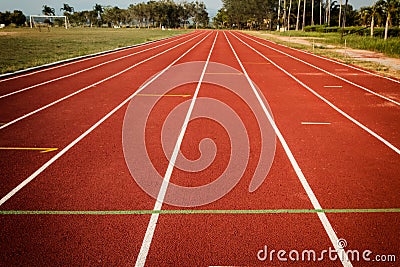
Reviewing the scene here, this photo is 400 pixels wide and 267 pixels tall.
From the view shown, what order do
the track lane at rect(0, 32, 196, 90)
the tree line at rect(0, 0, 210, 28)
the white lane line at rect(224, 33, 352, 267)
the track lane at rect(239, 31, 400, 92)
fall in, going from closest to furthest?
the white lane line at rect(224, 33, 352, 267), the track lane at rect(239, 31, 400, 92), the track lane at rect(0, 32, 196, 90), the tree line at rect(0, 0, 210, 28)

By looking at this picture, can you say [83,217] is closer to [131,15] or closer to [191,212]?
[191,212]

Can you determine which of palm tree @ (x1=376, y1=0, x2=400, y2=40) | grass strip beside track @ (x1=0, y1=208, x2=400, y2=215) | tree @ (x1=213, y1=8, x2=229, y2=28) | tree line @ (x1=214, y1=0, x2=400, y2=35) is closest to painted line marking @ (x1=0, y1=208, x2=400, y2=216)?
grass strip beside track @ (x1=0, y1=208, x2=400, y2=215)

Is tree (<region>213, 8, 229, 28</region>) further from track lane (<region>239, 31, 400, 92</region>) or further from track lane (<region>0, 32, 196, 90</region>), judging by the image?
track lane (<region>0, 32, 196, 90</region>)

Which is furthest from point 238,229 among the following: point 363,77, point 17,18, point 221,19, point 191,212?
point 221,19

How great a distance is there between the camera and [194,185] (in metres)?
4.72

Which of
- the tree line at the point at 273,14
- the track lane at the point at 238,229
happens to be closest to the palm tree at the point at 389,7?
the track lane at the point at 238,229

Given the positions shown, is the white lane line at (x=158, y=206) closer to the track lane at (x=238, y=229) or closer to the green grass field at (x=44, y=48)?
the track lane at (x=238, y=229)

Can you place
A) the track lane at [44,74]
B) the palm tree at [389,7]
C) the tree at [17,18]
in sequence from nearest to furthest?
the track lane at [44,74] < the palm tree at [389,7] < the tree at [17,18]

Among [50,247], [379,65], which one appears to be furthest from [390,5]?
[50,247]

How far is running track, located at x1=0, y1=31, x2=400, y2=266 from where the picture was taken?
3430 mm

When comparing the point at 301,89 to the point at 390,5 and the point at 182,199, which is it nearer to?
the point at 182,199

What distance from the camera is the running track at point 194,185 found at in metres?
3.43

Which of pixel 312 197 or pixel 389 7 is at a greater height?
pixel 389 7

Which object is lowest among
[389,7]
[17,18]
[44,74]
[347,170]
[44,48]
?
[347,170]
